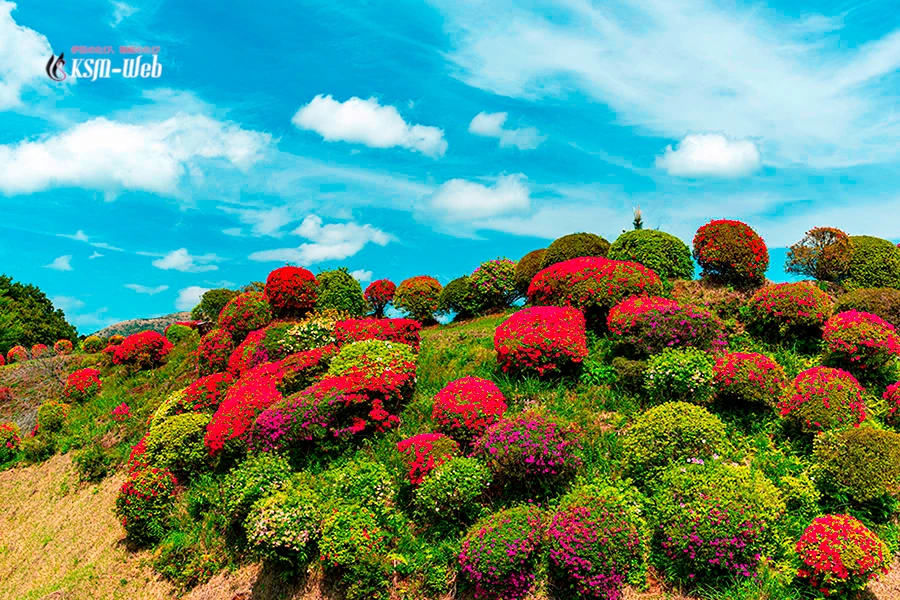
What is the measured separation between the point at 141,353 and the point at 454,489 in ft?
61.0

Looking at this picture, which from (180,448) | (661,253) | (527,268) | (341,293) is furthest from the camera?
(527,268)

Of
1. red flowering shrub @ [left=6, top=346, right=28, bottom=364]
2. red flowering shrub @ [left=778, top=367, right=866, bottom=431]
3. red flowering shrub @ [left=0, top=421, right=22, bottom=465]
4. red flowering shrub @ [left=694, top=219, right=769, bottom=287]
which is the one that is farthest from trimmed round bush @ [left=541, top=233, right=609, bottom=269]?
red flowering shrub @ [left=6, top=346, right=28, bottom=364]

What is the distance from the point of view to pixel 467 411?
11.8 metres

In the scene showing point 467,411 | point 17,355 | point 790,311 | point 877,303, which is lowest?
point 467,411

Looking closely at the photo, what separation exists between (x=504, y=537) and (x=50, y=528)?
531 inches

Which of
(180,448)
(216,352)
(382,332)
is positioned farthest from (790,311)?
(216,352)

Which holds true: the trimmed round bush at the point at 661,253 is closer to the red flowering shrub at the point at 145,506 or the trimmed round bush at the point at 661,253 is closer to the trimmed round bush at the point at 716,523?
the trimmed round bush at the point at 716,523

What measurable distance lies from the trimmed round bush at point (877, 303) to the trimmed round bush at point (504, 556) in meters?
10.6

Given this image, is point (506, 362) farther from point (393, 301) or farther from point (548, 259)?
point (393, 301)

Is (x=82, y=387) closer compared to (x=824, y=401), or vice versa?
(x=824, y=401)

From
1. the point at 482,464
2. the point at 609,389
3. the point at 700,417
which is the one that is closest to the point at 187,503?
the point at 482,464

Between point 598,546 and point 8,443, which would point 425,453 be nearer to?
point 598,546

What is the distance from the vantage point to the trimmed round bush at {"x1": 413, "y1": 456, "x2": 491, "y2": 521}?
404 inches

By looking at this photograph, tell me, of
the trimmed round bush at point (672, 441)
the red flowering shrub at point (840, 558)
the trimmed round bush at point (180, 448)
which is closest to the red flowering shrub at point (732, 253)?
the trimmed round bush at point (672, 441)
